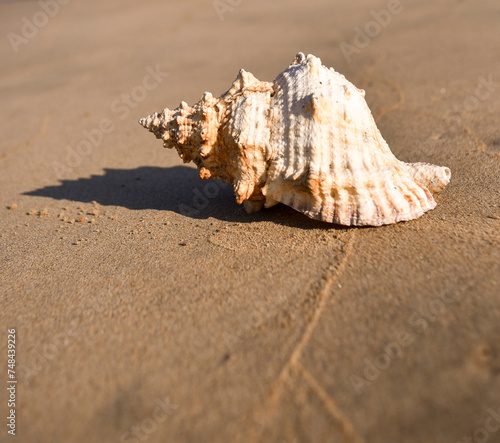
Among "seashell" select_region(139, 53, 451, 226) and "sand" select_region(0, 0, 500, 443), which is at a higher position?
"seashell" select_region(139, 53, 451, 226)

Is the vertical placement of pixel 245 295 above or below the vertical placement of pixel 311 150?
below

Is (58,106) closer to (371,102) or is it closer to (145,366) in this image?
(371,102)

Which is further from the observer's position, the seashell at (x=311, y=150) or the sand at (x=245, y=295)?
the seashell at (x=311, y=150)

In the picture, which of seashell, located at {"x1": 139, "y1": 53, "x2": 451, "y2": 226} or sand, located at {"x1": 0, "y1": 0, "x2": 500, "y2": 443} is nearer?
sand, located at {"x1": 0, "y1": 0, "x2": 500, "y2": 443}

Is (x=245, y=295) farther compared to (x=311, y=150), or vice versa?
(x=311, y=150)
